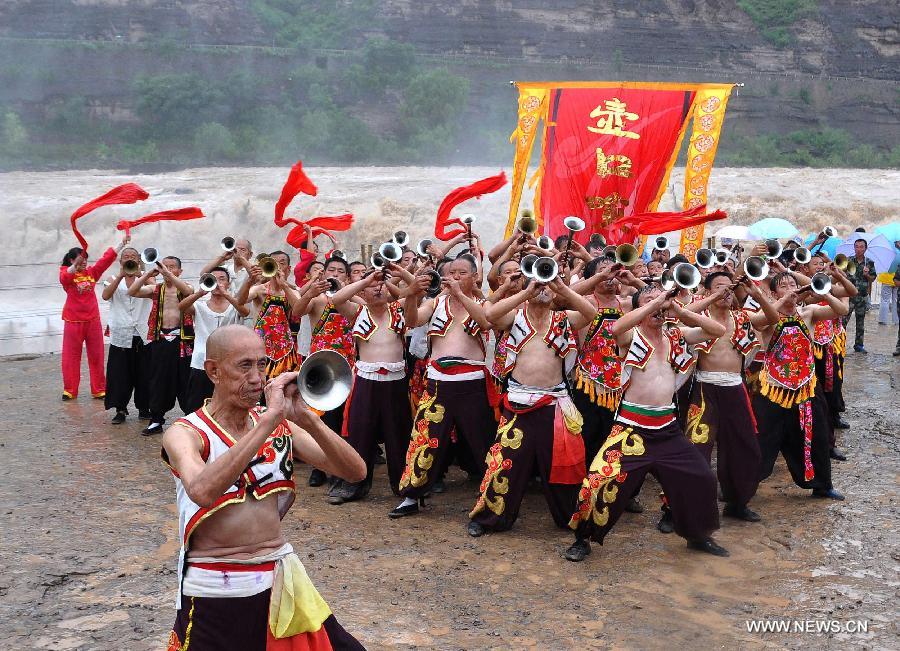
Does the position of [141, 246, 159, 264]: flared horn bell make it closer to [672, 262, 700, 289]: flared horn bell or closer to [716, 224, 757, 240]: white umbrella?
[672, 262, 700, 289]: flared horn bell

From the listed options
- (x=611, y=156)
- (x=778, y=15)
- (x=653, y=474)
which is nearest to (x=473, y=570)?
(x=653, y=474)

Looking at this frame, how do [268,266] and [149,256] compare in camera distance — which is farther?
[149,256]

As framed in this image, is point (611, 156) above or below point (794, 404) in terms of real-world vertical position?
above

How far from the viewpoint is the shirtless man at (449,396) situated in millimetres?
6938

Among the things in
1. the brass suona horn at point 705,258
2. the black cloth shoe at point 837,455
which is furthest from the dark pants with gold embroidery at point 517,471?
the black cloth shoe at point 837,455

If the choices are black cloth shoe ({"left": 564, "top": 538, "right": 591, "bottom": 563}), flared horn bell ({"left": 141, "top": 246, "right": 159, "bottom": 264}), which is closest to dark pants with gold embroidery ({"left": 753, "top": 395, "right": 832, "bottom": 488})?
black cloth shoe ({"left": 564, "top": 538, "right": 591, "bottom": 563})

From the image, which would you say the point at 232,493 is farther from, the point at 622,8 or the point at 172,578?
the point at 622,8

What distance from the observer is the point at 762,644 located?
4910mm

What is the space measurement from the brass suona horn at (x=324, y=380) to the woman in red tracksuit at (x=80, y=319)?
26.0ft

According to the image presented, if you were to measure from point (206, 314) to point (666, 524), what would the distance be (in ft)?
14.0

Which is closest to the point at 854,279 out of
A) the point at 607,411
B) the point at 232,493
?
the point at 607,411

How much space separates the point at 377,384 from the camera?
7305 millimetres

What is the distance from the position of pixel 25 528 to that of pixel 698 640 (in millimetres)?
4363

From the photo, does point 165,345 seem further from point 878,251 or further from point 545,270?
point 878,251
